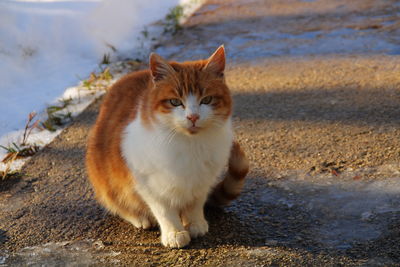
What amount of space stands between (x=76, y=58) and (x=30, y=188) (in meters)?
2.35

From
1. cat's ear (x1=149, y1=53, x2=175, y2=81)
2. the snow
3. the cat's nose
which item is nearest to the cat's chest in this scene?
the cat's nose

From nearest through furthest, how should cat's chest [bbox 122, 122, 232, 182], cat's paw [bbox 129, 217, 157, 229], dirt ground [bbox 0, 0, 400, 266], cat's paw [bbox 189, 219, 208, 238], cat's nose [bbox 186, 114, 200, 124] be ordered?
cat's nose [bbox 186, 114, 200, 124]
cat's chest [bbox 122, 122, 232, 182]
dirt ground [bbox 0, 0, 400, 266]
cat's paw [bbox 189, 219, 208, 238]
cat's paw [bbox 129, 217, 157, 229]

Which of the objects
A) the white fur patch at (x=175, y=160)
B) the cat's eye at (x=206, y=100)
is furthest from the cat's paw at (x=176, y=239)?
the cat's eye at (x=206, y=100)

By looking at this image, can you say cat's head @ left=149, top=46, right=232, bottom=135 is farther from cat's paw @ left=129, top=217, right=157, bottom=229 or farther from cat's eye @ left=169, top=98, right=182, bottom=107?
cat's paw @ left=129, top=217, right=157, bottom=229

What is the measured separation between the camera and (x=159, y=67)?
227cm

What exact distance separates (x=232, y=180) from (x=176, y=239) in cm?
40

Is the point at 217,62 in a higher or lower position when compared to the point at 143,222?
higher

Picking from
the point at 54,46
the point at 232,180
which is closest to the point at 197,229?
the point at 232,180

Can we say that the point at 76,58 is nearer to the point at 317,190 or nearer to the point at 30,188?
the point at 30,188

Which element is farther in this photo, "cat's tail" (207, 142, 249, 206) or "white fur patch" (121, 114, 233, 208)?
"cat's tail" (207, 142, 249, 206)

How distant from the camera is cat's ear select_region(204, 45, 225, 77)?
7.51 feet

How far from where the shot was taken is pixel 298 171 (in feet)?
9.84

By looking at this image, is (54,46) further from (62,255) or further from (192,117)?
(192,117)

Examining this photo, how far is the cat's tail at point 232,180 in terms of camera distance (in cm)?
247
